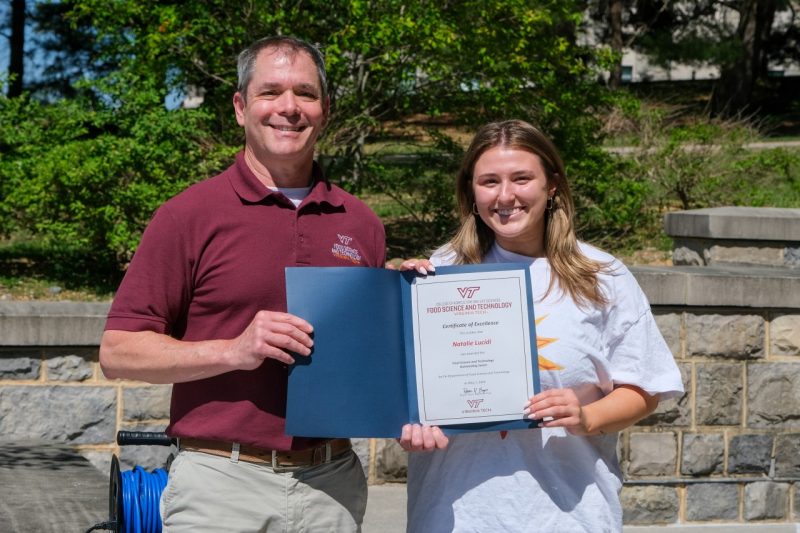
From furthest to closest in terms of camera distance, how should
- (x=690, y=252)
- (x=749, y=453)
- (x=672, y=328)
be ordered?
(x=690, y=252) → (x=749, y=453) → (x=672, y=328)

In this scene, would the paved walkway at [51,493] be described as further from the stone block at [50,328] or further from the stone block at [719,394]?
the stone block at [719,394]

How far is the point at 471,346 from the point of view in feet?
8.77

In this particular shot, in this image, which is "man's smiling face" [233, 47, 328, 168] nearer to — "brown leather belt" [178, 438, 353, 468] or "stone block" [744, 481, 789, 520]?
"brown leather belt" [178, 438, 353, 468]

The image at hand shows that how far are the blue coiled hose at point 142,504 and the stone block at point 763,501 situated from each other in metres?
3.55

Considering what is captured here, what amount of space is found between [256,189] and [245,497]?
2.62 feet

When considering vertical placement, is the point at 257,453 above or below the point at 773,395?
above

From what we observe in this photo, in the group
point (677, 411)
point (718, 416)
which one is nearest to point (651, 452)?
point (677, 411)

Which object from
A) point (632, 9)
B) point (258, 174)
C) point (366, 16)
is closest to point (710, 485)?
point (258, 174)

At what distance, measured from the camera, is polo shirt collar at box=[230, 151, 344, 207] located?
2779mm

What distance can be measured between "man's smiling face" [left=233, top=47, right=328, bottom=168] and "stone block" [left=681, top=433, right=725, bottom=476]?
3447 mm

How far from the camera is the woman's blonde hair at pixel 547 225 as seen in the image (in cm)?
274

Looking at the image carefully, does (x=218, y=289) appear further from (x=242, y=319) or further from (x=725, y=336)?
(x=725, y=336)

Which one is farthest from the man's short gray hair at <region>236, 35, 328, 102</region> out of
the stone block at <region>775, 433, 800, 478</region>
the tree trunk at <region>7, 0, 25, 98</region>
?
the tree trunk at <region>7, 0, 25, 98</region>

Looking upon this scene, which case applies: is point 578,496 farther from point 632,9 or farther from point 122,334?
point 632,9
